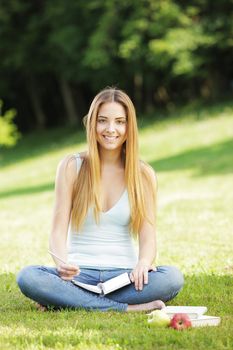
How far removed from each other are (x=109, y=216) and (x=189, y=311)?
43.0 inches

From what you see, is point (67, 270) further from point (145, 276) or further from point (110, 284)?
point (145, 276)

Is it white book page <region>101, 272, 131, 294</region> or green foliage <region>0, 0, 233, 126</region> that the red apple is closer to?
white book page <region>101, 272, 131, 294</region>

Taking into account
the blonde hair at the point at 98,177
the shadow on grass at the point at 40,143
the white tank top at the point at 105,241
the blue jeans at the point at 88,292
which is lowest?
the blue jeans at the point at 88,292

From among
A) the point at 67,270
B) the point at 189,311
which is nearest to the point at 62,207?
the point at 67,270

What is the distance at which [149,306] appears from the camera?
248 inches

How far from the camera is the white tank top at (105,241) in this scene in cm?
649

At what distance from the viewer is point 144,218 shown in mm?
6523

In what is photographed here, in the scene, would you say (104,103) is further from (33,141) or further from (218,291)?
(33,141)

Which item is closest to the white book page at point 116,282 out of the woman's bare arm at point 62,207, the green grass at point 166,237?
the green grass at point 166,237

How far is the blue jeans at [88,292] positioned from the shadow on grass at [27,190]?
42.4 ft

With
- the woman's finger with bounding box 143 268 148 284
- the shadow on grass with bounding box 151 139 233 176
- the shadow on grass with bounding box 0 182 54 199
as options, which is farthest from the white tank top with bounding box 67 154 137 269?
the shadow on grass with bounding box 0 182 54 199

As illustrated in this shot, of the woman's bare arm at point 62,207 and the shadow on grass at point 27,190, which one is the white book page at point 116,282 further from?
the shadow on grass at point 27,190

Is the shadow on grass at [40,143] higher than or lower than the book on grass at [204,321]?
higher

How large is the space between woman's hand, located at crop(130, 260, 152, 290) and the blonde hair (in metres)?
0.40
